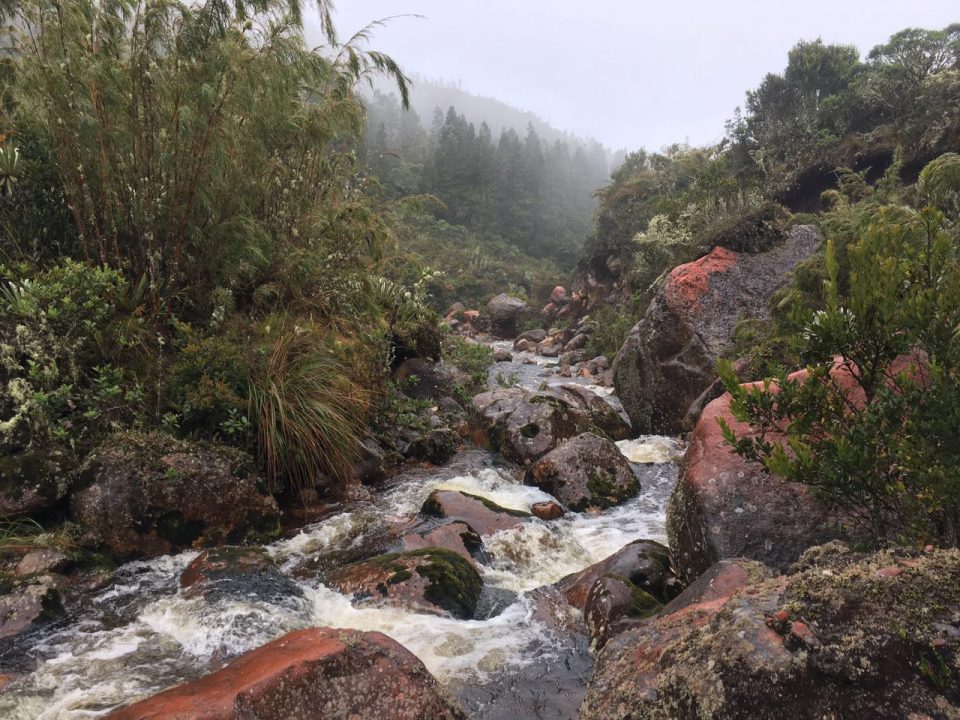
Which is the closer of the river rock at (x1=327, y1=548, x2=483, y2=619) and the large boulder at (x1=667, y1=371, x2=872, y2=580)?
the large boulder at (x1=667, y1=371, x2=872, y2=580)

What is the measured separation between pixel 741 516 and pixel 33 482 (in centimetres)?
567

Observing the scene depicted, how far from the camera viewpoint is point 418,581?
4.37 meters

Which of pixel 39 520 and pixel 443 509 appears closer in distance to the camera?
pixel 39 520

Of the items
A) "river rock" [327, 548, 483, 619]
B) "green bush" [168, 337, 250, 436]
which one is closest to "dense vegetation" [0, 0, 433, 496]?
"green bush" [168, 337, 250, 436]

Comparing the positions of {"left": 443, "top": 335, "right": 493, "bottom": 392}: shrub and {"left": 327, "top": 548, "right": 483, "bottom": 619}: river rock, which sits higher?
{"left": 327, "top": 548, "right": 483, "bottom": 619}: river rock

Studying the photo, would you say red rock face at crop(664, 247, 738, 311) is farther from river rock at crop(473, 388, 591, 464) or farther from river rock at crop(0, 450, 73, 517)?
river rock at crop(0, 450, 73, 517)

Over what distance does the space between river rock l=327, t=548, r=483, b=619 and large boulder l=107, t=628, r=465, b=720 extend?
4.22 feet

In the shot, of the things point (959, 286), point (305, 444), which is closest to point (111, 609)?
point (305, 444)

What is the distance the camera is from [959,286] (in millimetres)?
2777

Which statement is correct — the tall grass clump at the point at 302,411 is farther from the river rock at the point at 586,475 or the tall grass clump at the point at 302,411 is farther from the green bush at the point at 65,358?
the river rock at the point at 586,475

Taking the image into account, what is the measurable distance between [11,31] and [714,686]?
832cm

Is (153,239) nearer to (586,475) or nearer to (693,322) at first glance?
(586,475)

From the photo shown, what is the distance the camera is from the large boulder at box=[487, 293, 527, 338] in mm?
34312

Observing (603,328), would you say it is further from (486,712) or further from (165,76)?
(486,712)
